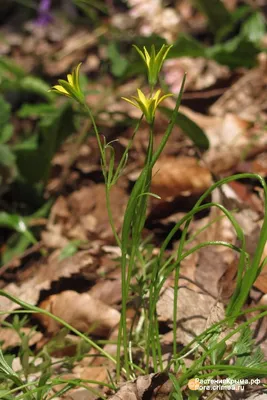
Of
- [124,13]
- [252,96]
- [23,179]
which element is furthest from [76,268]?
[124,13]

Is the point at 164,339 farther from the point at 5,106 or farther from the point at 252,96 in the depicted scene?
the point at 252,96

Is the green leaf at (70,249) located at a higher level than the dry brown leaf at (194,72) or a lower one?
lower

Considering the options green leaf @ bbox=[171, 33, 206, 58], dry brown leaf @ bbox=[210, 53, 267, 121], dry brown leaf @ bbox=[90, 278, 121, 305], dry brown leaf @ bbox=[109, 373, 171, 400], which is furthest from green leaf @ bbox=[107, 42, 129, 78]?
dry brown leaf @ bbox=[109, 373, 171, 400]

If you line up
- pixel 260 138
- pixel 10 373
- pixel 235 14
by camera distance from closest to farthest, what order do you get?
1. pixel 10 373
2. pixel 260 138
3. pixel 235 14

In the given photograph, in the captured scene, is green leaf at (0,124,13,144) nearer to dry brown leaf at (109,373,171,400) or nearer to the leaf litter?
the leaf litter

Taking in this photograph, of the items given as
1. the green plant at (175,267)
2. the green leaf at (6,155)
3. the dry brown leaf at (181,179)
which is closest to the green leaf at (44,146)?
the green leaf at (6,155)

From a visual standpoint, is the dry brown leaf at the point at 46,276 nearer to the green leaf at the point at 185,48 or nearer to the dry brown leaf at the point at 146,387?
the dry brown leaf at the point at 146,387

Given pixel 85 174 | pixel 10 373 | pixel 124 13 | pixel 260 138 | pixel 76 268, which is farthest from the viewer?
pixel 124 13

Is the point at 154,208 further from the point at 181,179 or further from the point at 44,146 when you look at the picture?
the point at 44,146
